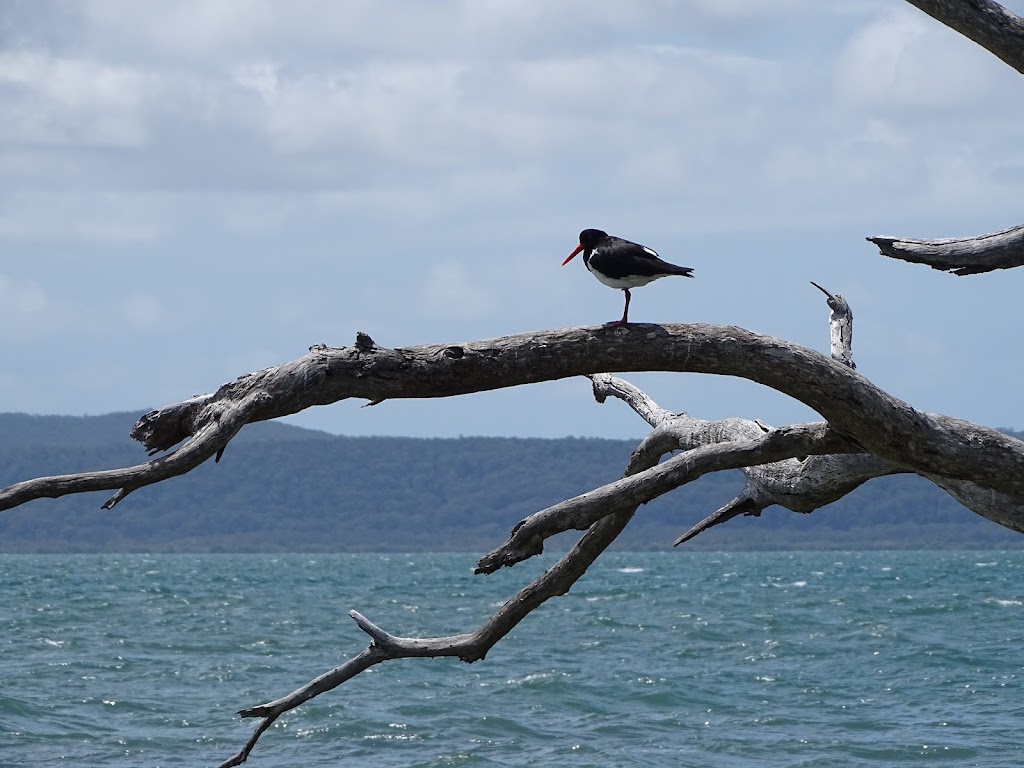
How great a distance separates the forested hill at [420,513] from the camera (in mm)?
177125

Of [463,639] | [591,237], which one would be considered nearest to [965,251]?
[591,237]

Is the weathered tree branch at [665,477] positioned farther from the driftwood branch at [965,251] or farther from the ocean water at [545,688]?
the ocean water at [545,688]

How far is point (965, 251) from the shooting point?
18.4 ft

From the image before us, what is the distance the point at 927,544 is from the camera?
560 feet

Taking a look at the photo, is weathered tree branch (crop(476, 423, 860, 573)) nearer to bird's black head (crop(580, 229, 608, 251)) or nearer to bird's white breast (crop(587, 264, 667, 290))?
bird's white breast (crop(587, 264, 667, 290))

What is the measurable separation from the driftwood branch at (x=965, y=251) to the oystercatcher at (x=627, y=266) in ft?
3.96

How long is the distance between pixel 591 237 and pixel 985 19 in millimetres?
2484

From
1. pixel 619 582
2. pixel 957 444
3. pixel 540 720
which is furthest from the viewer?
pixel 619 582

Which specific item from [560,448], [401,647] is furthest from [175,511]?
[401,647]

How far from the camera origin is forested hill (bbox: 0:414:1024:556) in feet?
581

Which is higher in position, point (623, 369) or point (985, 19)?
point (985, 19)

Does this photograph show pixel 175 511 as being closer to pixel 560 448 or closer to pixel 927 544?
pixel 560 448

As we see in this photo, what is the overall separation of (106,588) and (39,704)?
34.5 m

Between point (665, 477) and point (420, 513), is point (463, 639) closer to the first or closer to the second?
point (665, 477)
